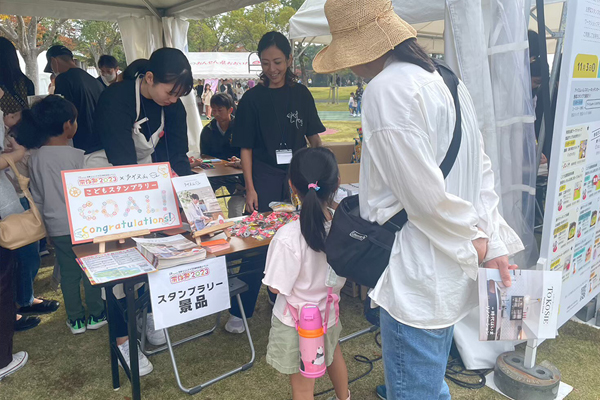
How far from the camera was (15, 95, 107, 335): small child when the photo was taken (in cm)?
259

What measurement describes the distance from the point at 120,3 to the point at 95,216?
13.0ft

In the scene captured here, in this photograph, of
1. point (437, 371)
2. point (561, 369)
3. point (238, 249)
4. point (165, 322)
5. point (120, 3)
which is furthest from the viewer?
point (120, 3)

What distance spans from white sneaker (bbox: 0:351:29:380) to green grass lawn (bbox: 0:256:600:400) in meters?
0.03

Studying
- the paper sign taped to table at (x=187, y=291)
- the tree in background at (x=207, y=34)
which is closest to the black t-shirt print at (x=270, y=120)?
the paper sign taped to table at (x=187, y=291)

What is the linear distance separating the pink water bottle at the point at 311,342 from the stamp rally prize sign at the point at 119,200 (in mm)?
948

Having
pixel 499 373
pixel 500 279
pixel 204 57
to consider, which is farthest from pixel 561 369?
pixel 204 57

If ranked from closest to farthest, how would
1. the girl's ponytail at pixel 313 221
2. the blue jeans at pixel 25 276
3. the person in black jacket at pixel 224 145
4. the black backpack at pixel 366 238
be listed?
the black backpack at pixel 366 238 < the girl's ponytail at pixel 313 221 < the blue jeans at pixel 25 276 < the person in black jacket at pixel 224 145

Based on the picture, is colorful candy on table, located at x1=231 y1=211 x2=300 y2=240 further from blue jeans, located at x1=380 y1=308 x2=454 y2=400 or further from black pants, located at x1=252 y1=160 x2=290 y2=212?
blue jeans, located at x1=380 y1=308 x2=454 y2=400

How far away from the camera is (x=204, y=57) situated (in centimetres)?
1741

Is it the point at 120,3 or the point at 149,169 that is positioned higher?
the point at 120,3

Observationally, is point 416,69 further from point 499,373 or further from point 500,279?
point 499,373

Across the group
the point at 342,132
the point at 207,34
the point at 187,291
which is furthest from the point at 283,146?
the point at 207,34

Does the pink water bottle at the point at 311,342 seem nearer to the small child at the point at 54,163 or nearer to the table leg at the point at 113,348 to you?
the table leg at the point at 113,348

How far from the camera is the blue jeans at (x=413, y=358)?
46.6 inches
